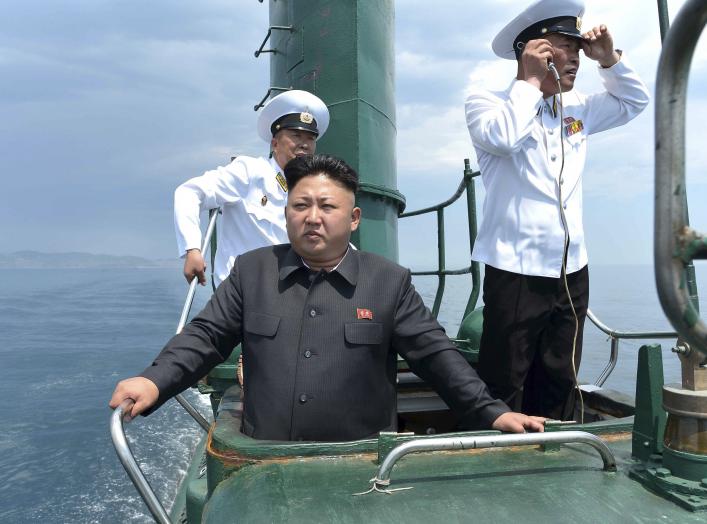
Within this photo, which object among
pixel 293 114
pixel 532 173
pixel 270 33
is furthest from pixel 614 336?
pixel 270 33

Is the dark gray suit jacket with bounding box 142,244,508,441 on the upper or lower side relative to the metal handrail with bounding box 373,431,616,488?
upper

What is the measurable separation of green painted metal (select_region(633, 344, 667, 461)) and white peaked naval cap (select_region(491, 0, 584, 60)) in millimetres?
1439

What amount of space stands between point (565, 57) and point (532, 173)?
0.51m

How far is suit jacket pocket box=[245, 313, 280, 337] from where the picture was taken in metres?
1.99

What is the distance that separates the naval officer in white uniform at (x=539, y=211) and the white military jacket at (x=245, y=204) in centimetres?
130

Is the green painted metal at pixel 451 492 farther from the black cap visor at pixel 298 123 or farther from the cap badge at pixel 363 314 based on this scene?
the black cap visor at pixel 298 123

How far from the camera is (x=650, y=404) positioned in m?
1.67

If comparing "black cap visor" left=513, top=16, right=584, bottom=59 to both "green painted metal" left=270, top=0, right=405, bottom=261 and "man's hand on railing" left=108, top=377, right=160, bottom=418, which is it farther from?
"green painted metal" left=270, top=0, right=405, bottom=261

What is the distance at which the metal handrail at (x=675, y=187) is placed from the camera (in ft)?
2.76

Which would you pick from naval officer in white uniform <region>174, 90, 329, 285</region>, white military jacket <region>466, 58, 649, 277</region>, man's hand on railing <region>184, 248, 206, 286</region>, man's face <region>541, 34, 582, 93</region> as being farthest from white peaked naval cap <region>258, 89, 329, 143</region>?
man's face <region>541, 34, 582, 93</region>

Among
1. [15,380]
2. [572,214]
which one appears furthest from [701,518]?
[15,380]

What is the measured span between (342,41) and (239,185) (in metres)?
2.44

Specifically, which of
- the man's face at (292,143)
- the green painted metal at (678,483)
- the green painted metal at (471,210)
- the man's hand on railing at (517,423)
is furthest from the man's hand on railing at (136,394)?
the green painted metal at (471,210)

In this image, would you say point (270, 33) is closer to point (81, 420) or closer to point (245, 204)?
point (245, 204)
